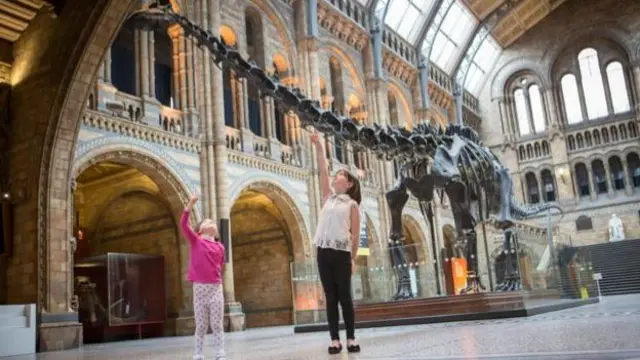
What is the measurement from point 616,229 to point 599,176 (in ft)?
11.7

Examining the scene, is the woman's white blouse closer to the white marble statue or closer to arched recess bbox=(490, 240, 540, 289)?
arched recess bbox=(490, 240, 540, 289)

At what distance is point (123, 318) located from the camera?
595 inches

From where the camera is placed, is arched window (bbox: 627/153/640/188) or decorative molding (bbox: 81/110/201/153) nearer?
decorative molding (bbox: 81/110/201/153)

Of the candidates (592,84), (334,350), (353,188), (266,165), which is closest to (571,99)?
(592,84)

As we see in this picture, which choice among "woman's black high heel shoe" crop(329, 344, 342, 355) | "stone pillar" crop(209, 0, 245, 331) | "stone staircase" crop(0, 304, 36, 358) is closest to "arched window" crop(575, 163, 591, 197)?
"stone pillar" crop(209, 0, 245, 331)

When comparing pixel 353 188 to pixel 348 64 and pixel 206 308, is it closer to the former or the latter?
pixel 206 308

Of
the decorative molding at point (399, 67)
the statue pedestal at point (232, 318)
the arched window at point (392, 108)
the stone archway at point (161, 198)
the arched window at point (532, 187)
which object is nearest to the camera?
the stone archway at point (161, 198)

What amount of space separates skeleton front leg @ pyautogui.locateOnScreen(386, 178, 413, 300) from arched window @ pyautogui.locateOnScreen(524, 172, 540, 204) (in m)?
28.6

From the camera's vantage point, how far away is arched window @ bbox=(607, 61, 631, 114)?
116 feet

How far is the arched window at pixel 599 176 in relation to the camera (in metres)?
35.4

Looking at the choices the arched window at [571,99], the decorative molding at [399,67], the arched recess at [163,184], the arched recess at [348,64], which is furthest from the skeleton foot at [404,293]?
the arched window at [571,99]

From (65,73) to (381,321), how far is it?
23.7ft

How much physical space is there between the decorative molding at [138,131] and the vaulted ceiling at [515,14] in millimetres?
22461

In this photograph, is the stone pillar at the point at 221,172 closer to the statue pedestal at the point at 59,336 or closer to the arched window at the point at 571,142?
the statue pedestal at the point at 59,336
